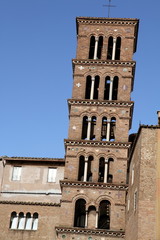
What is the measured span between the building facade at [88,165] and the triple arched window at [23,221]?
74 mm

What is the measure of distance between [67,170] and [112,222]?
4.92m

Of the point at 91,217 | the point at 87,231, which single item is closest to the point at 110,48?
the point at 91,217

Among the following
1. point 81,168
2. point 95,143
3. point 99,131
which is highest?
point 99,131

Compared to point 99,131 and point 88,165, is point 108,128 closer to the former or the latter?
point 99,131

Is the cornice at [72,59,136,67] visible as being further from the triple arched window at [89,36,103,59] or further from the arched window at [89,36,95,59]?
the arched window at [89,36,95,59]

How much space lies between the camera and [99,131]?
40.9 m

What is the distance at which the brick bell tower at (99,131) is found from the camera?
126 feet

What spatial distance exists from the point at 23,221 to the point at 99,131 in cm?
880

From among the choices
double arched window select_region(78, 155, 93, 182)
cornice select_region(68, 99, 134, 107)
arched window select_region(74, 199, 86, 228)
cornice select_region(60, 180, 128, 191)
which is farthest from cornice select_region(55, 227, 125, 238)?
cornice select_region(68, 99, 134, 107)

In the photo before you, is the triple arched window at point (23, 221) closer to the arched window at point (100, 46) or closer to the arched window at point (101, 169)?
the arched window at point (101, 169)

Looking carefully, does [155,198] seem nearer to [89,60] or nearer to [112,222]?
[112,222]

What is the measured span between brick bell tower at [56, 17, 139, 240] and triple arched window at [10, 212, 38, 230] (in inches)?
138

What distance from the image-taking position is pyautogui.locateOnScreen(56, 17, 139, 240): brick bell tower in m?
38.4

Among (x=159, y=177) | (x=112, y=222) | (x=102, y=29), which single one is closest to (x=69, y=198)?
(x=112, y=222)
